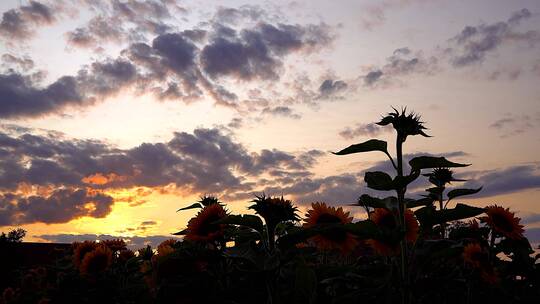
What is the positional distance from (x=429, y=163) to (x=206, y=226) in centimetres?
180

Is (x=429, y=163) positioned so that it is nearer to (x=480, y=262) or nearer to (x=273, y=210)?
(x=273, y=210)

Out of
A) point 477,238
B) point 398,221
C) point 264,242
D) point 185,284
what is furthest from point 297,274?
point 477,238

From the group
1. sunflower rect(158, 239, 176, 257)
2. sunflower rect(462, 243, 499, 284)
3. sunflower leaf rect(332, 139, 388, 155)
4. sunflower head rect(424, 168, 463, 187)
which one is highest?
sunflower head rect(424, 168, 463, 187)

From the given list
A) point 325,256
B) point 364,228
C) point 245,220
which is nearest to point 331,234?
point 325,256

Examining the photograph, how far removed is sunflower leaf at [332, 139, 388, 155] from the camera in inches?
114

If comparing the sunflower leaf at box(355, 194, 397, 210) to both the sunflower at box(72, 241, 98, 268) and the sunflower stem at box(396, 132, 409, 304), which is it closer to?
the sunflower stem at box(396, 132, 409, 304)

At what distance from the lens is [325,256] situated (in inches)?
167

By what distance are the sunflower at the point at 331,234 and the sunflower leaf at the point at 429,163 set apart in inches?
44.1

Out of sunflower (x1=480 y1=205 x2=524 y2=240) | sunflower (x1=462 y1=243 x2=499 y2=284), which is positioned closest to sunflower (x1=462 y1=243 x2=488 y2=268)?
sunflower (x1=462 y1=243 x2=499 y2=284)

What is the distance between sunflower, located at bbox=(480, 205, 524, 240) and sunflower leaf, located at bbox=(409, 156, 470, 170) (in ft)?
6.95

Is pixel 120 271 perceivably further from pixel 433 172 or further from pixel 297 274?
pixel 433 172

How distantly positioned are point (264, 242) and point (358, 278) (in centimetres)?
67

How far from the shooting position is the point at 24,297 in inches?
242

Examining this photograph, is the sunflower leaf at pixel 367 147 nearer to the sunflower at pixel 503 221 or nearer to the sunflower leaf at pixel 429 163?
the sunflower leaf at pixel 429 163
